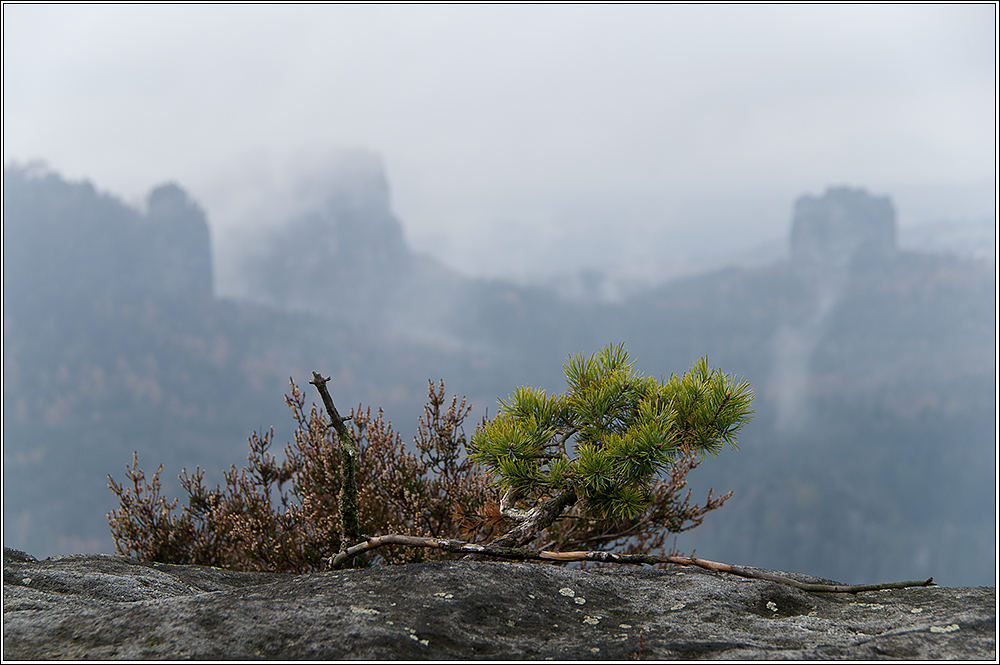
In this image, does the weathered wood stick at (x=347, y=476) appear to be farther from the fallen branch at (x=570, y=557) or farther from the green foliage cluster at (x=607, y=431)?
the green foliage cluster at (x=607, y=431)

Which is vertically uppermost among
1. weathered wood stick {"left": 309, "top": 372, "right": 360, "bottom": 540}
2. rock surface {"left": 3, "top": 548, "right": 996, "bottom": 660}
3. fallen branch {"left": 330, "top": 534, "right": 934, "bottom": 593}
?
weathered wood stick {"left": 309, "top": 372, "right": 360, "bottom": 540}

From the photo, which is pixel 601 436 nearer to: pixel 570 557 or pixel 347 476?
pixel 570 557

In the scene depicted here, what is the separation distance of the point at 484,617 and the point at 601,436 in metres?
1.02

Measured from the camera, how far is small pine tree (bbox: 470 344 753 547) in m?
2.83

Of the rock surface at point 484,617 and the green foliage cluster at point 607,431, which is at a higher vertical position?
the green foliage cluster at point 607,431

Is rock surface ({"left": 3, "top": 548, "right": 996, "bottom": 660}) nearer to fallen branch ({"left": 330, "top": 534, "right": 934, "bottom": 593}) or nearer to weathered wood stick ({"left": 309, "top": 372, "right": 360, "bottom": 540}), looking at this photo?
fallen branch ({"left": 330, "top": 534, "right": 934, "bottom": 593})

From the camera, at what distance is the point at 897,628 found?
2160mm

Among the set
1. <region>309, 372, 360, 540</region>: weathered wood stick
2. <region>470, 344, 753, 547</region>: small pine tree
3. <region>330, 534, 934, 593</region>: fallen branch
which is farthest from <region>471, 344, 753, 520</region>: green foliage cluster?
<region>309, 372, 360, 540</region>: weathered wood stick

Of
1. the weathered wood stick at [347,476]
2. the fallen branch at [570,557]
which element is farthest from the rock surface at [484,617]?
the weathered wood stick at [347,476]

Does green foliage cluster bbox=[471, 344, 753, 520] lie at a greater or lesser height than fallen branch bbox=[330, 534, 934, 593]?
greater

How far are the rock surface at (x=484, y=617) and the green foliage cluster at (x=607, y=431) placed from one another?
363 mm

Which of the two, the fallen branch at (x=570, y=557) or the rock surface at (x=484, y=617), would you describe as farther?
the fallen branch at (x=570, y=557)

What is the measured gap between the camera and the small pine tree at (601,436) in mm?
2828

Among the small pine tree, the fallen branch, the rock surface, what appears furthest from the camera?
the small pine tree
